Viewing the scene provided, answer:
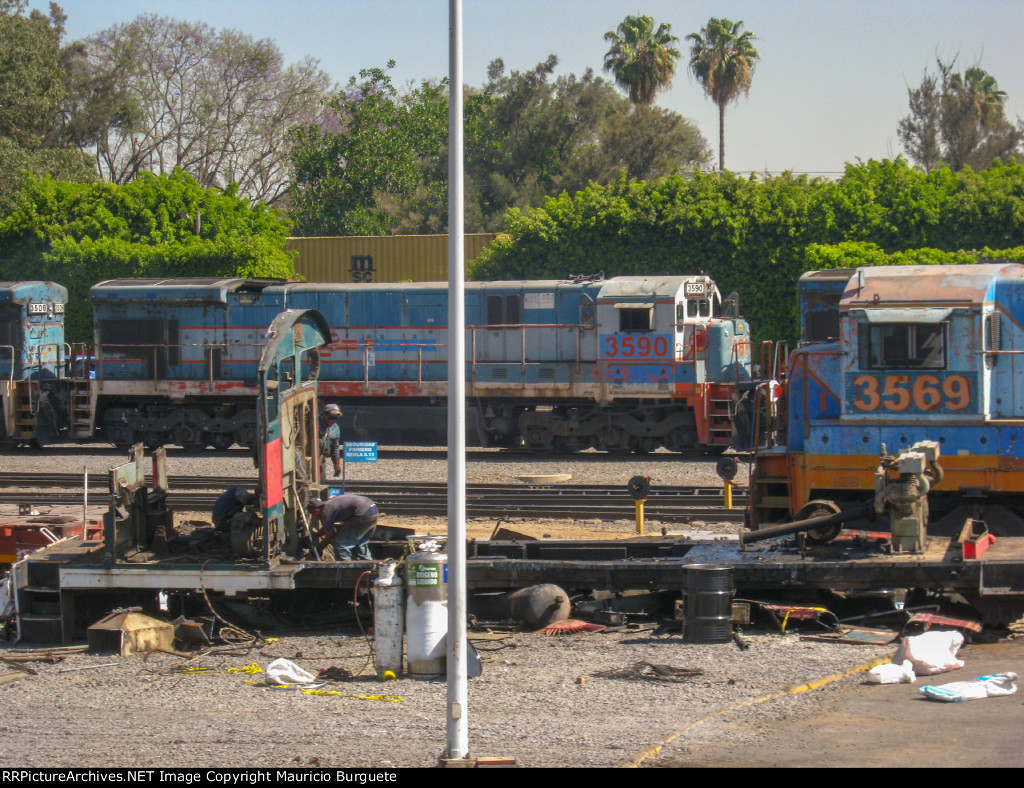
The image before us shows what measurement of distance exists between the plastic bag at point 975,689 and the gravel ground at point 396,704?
0.75 m

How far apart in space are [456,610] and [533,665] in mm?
2259

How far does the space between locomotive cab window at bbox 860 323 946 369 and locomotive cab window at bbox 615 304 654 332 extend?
35.9 ft

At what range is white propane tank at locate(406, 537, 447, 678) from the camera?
8.67m

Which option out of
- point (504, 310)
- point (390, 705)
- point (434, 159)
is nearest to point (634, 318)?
point (504, 310)

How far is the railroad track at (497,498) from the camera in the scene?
16.1m

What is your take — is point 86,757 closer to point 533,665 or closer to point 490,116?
point 533,665

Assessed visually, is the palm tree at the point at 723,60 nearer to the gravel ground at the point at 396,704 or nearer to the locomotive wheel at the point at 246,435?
the locomotive wheel at the point at 246,435

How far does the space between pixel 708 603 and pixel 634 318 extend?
13.3 meters

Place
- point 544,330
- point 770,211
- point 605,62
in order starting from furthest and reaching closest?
point 605,62, point 770,211, point 544,330

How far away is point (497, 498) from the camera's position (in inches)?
682

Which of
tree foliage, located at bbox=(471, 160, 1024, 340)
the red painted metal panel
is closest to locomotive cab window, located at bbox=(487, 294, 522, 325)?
tree foliage, located at bbox=(471, 160, 1024, 340)

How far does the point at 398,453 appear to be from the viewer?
77.6ft

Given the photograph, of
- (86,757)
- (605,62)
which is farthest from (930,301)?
(605,62)
